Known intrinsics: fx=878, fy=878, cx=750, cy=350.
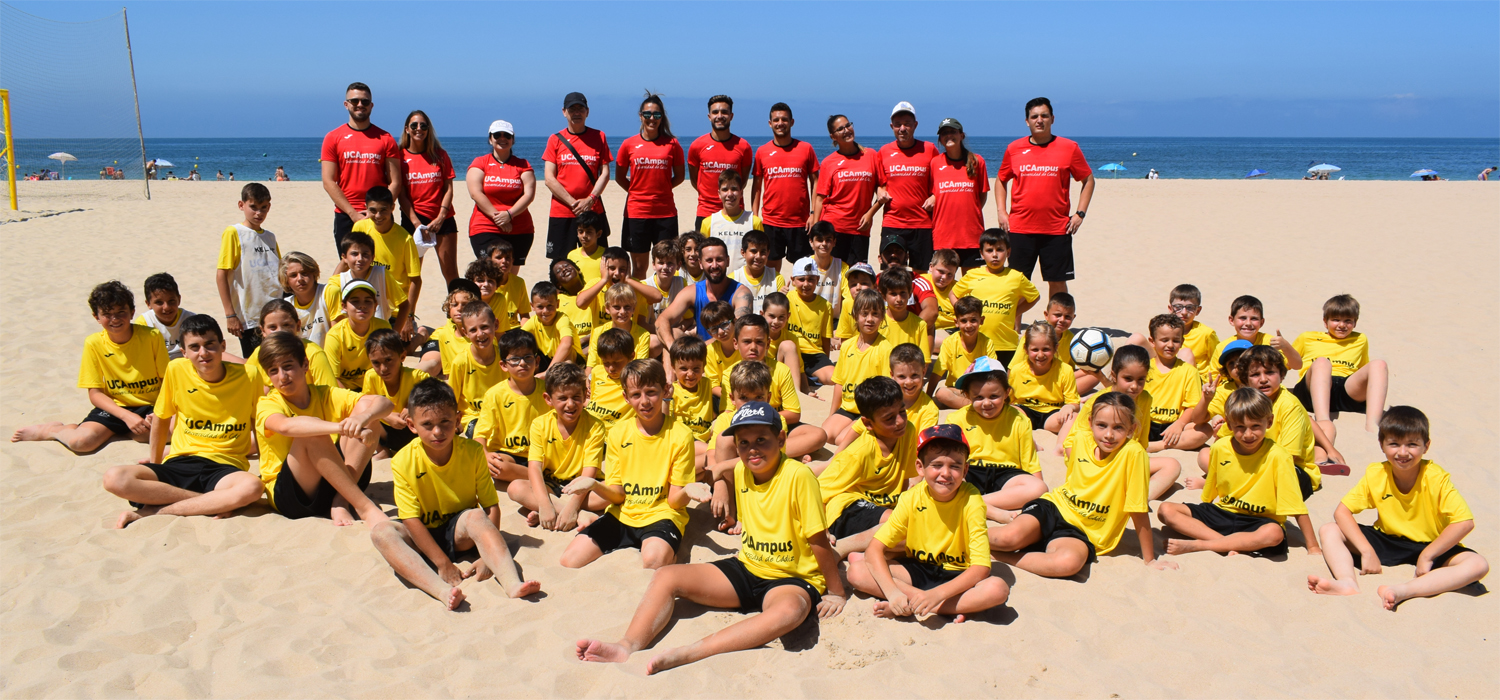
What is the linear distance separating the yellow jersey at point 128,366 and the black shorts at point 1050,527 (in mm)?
5511

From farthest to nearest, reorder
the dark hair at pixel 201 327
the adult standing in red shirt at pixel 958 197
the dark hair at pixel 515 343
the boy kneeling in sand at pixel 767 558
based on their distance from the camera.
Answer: the adult standing in red shirt at pixel 958 197, the dark hair at pixel 515 343, the dark hair at pixel 201 327, the boy kneeling in sand at pixel 767 558

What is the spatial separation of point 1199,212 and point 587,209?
53.0 ft

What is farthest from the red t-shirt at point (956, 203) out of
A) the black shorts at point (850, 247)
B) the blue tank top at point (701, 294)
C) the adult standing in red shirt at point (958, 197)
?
the blue tank top at point (701, 294)

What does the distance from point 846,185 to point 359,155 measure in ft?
14.8

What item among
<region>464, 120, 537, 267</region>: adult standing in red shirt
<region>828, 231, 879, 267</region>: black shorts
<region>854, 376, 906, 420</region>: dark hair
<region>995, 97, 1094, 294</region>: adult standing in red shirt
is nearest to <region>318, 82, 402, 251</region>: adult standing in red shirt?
<region>464, 120, 537, 267</region>: adult standing in red shirt

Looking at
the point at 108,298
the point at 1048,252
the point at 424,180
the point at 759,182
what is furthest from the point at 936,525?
the point at 424,180

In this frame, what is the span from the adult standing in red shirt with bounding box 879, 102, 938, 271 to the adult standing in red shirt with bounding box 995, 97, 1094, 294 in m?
0.75

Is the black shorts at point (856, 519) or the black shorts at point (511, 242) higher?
the black shorts at point (511, 242)

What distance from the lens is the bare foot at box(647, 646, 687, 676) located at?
11.4 feet

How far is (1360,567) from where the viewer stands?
174 inches

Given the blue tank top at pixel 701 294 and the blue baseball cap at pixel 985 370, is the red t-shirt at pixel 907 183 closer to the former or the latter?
the blue tank top at pixel 701 294

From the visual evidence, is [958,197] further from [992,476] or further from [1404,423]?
[1404,423]

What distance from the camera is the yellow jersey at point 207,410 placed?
16.4ft

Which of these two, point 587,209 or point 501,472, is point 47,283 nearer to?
point 587,209
